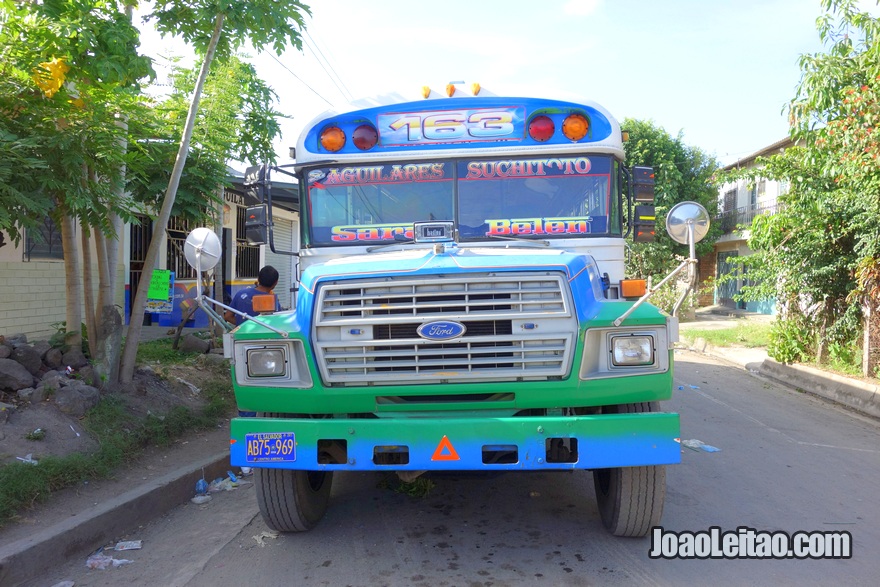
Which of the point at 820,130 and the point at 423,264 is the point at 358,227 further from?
the point at 820,130

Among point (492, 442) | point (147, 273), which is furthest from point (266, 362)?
point (147, 273)

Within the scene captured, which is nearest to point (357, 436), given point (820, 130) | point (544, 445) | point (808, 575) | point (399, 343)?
point (399, 343)

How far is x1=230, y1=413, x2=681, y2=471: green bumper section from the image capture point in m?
3.75

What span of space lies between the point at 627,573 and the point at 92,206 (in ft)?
16.2

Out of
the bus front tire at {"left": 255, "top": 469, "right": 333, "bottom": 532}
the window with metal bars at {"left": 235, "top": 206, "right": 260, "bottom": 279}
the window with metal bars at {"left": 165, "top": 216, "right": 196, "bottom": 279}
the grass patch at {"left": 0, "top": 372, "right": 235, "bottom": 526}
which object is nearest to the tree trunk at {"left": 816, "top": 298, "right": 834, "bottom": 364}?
the grass patch at {"left": 0, "top": 372, "right": 235, "bottom": 526}

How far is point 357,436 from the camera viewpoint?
386 centimetres

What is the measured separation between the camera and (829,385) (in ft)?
33.4

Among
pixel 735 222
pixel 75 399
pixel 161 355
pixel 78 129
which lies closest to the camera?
pixel 78 129

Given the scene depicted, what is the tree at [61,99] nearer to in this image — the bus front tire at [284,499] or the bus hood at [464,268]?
the bus hood at [464,268]

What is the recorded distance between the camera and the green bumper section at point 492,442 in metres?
3.75

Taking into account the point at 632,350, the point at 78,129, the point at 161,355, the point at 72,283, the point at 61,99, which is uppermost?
the point at 61,99

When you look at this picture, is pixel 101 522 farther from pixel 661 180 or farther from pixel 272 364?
pixel 661 180

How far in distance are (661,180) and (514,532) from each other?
19.0 m

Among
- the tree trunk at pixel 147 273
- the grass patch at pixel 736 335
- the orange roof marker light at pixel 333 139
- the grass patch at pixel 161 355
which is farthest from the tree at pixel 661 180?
the orange roof marker light at pixel 333 139
